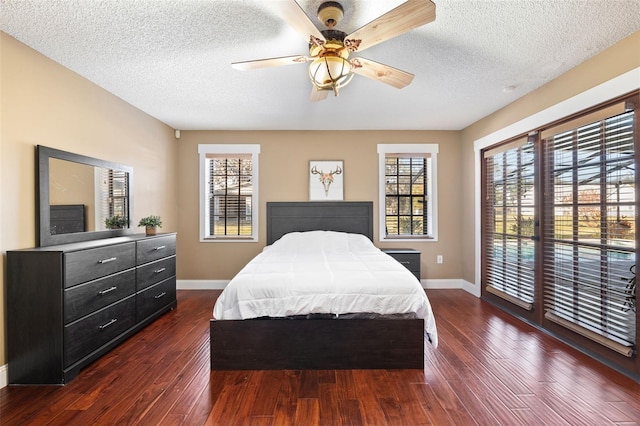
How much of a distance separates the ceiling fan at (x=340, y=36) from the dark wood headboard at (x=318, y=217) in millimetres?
2502

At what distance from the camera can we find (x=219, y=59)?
8.50ft

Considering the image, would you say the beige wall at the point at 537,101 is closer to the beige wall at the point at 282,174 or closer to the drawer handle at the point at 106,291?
the beige wall at the point at 282,174

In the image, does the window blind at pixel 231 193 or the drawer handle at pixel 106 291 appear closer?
the drawer handle at pixel 106 291

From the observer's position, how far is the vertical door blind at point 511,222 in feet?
11.1

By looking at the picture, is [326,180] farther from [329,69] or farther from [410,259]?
[329,69]

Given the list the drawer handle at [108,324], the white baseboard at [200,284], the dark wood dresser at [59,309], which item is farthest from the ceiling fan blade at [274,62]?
the white baseboard at [200,284]

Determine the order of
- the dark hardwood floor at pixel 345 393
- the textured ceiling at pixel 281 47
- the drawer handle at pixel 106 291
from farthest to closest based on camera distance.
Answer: the drawer handle at pixel 106 291, the textured ceiling at pixel 281 47, the dark hardwood floor at pixel 345 393

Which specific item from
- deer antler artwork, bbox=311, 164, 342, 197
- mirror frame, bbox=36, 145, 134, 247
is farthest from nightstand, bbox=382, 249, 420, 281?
mirror frame, bbox=36, 145, 134, 247

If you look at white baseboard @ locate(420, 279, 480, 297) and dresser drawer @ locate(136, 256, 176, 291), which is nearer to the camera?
dresser drawer @ locate(136, 256, 176, 291)

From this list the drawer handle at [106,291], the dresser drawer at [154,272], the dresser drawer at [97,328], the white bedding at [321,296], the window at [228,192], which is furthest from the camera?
the window at [228,192]

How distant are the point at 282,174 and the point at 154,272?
219cm

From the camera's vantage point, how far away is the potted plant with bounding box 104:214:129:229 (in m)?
3.21

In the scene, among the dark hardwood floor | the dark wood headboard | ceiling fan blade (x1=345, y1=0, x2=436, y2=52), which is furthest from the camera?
the dark wood headboard

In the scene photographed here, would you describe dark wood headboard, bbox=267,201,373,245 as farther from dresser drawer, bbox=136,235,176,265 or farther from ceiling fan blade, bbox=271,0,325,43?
ceiling fan blade, bbox=271,0,325,43
